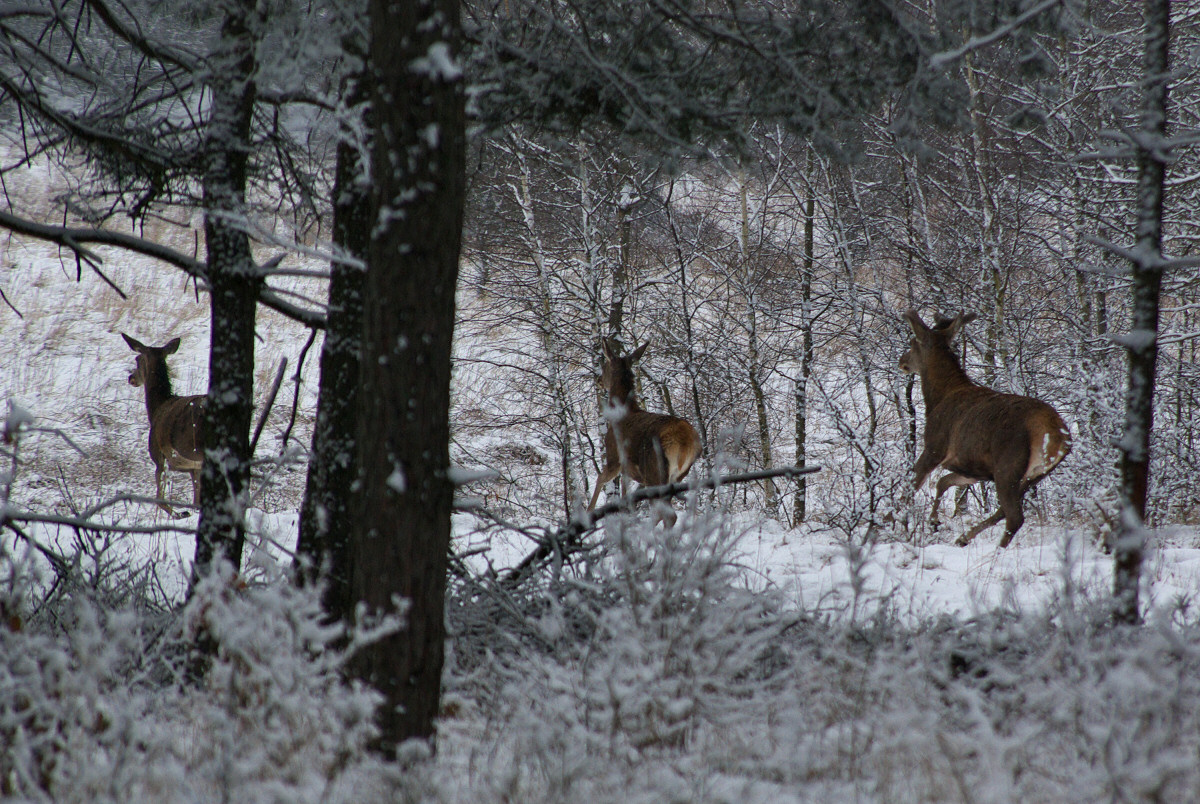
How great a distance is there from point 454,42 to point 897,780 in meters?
2.68

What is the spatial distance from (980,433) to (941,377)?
1.12 meters

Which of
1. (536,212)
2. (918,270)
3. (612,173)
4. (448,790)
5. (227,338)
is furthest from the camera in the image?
(918,270)

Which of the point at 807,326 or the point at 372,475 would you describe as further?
the point at 807,326

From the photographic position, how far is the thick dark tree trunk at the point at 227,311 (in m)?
3.91

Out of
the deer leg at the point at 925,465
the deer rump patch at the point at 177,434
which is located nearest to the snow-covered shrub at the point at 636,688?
the deer leg at the point at 925,465

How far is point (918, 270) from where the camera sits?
48.0ft

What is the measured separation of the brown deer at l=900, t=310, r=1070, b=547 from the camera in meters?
6.86

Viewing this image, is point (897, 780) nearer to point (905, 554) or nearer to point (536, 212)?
point (905, 554)

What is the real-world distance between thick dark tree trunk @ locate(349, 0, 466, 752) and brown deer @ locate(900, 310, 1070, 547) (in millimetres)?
5775

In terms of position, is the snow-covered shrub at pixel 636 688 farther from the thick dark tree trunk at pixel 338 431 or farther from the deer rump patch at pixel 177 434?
the deer rump patch at pixel 177 434

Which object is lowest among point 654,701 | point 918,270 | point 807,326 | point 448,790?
point 448,790

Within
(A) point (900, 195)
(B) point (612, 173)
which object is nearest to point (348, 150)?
(B) point (612, 173)

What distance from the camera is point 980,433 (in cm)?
730

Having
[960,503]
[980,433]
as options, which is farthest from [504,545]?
[960,503]
